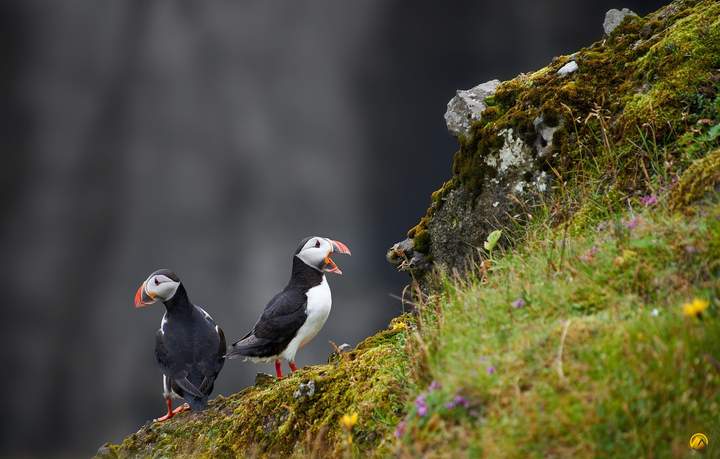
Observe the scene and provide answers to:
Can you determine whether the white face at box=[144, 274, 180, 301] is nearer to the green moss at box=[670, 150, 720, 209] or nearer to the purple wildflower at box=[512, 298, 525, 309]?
the purple wildflower at box=[512, 298, 525, 309]

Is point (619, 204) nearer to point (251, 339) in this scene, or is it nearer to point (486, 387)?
point (486, 387)

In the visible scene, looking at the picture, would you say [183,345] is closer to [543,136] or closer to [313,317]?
[313,317]

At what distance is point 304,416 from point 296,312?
11.0 feet

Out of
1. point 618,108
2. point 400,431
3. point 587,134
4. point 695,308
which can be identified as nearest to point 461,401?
point 400,431

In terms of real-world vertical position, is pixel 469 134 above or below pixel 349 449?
above

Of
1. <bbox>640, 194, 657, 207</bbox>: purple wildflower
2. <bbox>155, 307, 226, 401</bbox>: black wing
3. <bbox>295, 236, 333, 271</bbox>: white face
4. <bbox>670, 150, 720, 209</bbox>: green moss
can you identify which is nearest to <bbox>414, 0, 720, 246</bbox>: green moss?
<bbox>640, 194, 657, 207</bbox>: purple wildflower

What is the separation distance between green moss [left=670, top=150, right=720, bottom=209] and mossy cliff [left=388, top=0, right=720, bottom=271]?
208 millimetres

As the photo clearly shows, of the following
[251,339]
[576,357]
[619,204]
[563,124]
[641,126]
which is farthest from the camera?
[251,339]

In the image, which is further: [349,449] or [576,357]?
[349,449]

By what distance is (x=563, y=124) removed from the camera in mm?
7551

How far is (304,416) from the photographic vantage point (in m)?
6.71

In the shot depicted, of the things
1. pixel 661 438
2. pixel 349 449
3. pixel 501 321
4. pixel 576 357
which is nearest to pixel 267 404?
pixel 349 449

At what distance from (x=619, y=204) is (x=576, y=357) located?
2380 mm

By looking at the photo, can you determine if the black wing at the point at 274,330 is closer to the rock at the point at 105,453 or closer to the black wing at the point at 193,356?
the black wing at the point at 193,356
